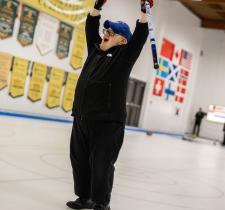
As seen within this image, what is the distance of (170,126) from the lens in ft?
58.4

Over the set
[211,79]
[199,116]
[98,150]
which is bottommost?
[98,150]

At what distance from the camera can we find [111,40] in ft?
9.69

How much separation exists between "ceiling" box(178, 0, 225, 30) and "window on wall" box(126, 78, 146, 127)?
11.9ft

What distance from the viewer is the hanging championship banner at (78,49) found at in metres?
11.8

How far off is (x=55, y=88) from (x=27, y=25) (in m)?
1.90

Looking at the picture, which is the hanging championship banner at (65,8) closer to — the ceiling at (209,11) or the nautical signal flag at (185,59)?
the ceiling at (209,11)

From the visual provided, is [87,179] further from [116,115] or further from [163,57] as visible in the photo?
[163,57]

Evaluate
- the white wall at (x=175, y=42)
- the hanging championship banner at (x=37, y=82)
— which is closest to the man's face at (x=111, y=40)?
the hanging championship banner at (x=37, y=82)

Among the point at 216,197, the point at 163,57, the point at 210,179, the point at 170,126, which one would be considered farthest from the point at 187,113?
the point at 216,197

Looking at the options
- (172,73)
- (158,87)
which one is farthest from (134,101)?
(172,73)

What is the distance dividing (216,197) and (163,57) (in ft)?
40.0

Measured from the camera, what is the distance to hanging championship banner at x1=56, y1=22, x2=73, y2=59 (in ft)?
37.0

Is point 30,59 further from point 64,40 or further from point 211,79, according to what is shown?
point 211,79

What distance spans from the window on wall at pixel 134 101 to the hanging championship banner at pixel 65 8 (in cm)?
390
